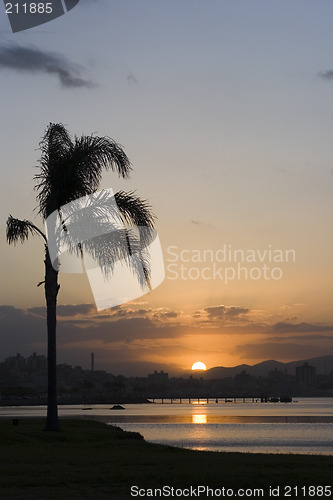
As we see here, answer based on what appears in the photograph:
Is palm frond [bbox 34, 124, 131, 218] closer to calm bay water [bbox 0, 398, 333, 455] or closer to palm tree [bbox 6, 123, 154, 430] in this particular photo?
palm tree [bbox 6, 123, 154, 430]

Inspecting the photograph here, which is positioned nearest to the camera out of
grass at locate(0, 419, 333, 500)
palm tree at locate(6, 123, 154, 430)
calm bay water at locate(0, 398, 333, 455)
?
grass at locate(0, 419, 333, 500)

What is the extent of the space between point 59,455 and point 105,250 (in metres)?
9.60

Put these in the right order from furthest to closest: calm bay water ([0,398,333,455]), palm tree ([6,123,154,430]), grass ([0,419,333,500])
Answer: calm bay water ([0,398,333,455]) < palm tree ([6,123,154,430]) < grass ([0,419,333,500])

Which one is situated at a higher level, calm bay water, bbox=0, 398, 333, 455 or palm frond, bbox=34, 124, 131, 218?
palm frond, bbox=34, 124, 131, 218

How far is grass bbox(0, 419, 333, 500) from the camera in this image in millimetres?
15445

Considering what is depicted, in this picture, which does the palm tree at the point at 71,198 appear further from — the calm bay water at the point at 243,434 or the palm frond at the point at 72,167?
the calm bay water at the point at 243,434

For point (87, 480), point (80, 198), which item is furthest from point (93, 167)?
point (87, 480)

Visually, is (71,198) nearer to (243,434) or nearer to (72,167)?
(72,167)

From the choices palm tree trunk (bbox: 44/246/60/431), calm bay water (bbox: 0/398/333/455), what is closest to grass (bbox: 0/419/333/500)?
palm tree trunk (bbox: 44/246/60/431)

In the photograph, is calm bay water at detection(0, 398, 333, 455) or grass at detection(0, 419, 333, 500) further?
calm bay water at detection(0, 398, 333, 455)

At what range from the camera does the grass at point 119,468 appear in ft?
50.7

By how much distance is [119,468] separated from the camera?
60.3 feet

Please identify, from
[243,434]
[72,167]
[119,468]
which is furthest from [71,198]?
[243,434]

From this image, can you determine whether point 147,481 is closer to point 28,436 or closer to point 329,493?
point 329,493
